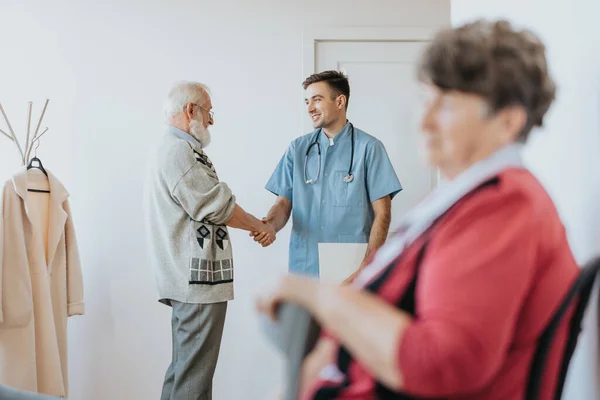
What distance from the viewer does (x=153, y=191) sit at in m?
2.60

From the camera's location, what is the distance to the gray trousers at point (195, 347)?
8.32ft

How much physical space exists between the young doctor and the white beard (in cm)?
36

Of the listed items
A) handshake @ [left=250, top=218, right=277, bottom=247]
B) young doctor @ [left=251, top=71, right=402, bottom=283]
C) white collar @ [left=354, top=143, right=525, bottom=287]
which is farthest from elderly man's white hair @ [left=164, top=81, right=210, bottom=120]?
white collar @ [left=354, top=143, right=525, bottom=287]

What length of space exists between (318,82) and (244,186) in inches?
32.2

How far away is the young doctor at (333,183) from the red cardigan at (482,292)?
168cm

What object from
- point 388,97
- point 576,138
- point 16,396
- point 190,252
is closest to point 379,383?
point 576,138

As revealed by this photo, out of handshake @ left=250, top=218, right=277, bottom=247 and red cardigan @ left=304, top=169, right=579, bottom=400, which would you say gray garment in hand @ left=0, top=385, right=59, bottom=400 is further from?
handshake @ left=250, top=218, right=277, bottom=247

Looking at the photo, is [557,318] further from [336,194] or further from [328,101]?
[328,101]

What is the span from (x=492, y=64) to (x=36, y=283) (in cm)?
238

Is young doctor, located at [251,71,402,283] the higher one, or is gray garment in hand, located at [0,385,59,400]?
young doctor, located at [251,71,402,283]

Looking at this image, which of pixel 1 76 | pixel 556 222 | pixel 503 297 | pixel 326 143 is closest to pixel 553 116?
pixel 556 222

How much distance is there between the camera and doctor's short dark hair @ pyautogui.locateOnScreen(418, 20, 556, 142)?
77 cm

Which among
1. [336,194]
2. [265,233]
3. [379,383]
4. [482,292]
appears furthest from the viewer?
[265,233]

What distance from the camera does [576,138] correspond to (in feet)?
3.72
